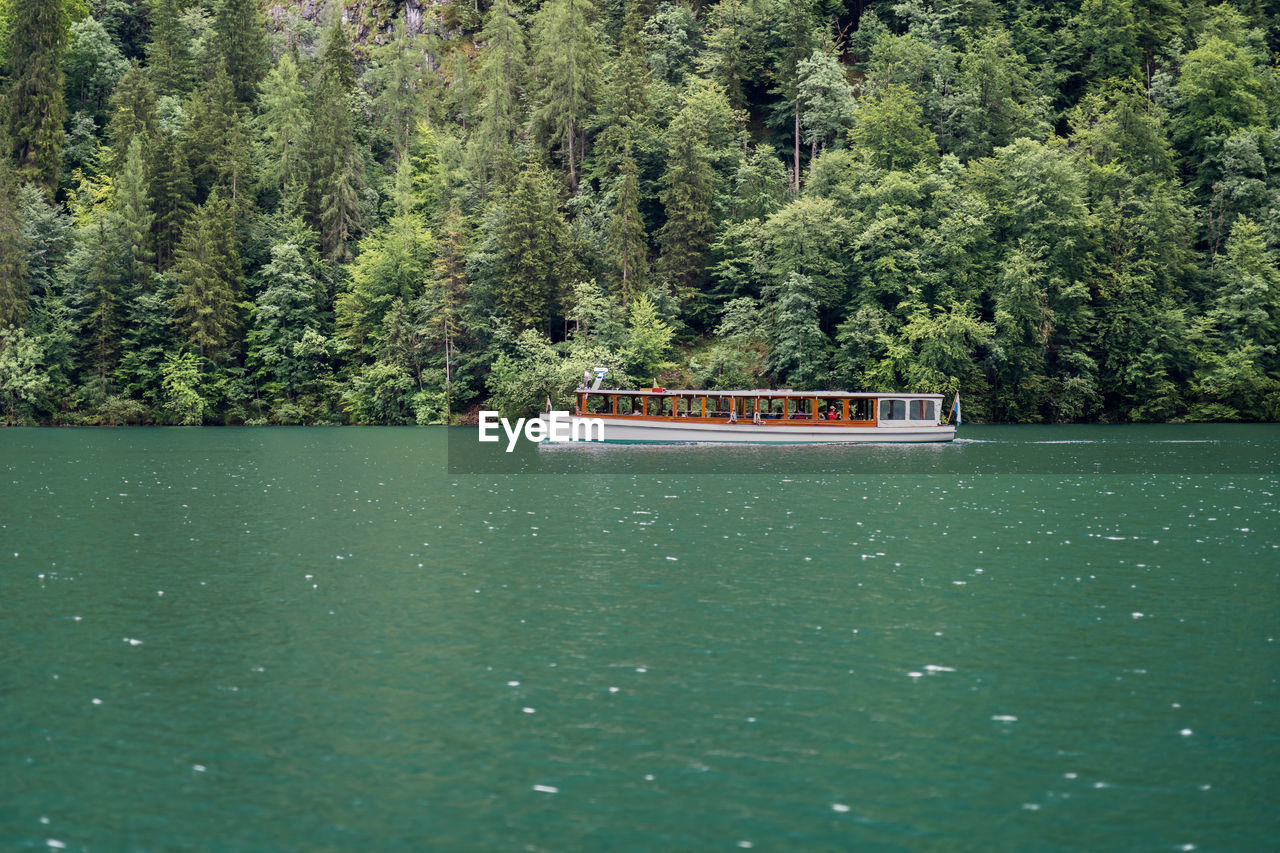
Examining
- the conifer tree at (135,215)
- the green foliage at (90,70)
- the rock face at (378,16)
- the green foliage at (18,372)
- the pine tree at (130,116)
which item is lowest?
the green foliage at (18,372)

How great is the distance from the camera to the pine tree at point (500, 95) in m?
111

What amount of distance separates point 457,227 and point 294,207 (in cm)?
1925

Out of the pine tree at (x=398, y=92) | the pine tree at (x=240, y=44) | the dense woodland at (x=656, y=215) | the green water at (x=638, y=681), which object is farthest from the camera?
the pine tree at (x=240, y=44)

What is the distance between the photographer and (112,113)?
415 feet

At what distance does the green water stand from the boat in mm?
36203

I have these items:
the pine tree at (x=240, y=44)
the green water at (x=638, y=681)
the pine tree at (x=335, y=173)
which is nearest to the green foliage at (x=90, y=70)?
the pine tree at (x=240, y=44)

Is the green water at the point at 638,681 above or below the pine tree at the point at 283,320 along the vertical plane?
below

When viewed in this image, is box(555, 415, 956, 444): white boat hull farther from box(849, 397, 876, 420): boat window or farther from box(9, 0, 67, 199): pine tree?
box(9, 0, 67, 199): pine tree

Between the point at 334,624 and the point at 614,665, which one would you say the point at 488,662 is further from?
the point at 334,624

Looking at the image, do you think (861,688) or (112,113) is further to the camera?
(112,113)

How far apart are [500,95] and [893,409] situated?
5806cm

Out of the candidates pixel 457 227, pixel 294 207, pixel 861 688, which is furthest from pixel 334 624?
pixel 294 207

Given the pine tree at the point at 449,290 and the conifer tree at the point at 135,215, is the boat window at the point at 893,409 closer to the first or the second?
the pine tree at the point at 449,290

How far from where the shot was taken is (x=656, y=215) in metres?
114
